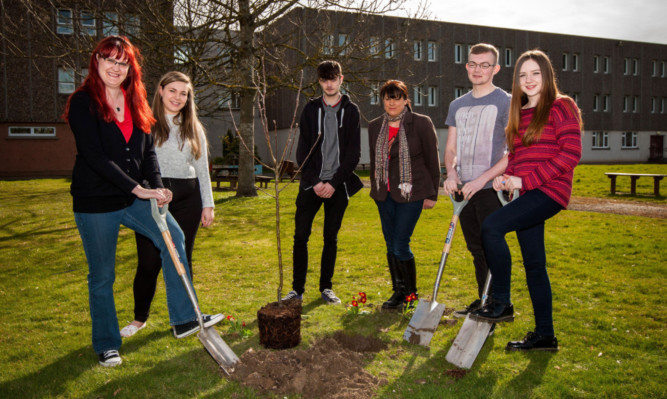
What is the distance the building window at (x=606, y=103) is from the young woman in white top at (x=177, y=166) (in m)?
47.7

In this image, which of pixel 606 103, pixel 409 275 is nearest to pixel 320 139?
pixel 409 275

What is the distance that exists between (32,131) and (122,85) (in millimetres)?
30624

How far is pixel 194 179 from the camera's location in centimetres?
443

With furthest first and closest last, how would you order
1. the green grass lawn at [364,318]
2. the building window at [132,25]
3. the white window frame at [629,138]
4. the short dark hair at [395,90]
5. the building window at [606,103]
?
the white window frame at [629,138]
the building window at [606,103]
the building window at [132,25]
the short dark hair at [395,90]
the green grass lawn at [364,318]

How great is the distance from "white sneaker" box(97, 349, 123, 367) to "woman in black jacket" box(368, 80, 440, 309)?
2.46 meters

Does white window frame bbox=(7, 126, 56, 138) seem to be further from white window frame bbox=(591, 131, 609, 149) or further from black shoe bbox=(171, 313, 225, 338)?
white window frame bbox=(591, 131, 609, 149)

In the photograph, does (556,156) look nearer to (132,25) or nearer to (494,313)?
(494,313)

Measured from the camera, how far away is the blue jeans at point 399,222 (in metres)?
4.79

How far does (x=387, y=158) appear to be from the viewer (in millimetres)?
4930

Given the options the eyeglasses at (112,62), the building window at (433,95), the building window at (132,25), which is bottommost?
the eyeglasses at (112,62)

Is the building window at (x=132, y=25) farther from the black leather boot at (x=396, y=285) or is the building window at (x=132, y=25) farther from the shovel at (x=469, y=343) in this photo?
the shovel at (x=469, y=343)

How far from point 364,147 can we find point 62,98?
753 inches

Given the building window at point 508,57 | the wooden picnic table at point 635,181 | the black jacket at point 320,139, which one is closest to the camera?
the black jacket at point 320,139

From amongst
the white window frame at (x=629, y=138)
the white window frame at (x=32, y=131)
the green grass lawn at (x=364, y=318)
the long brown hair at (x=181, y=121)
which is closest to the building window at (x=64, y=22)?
the green grass lawn at (x=364, y=318)
